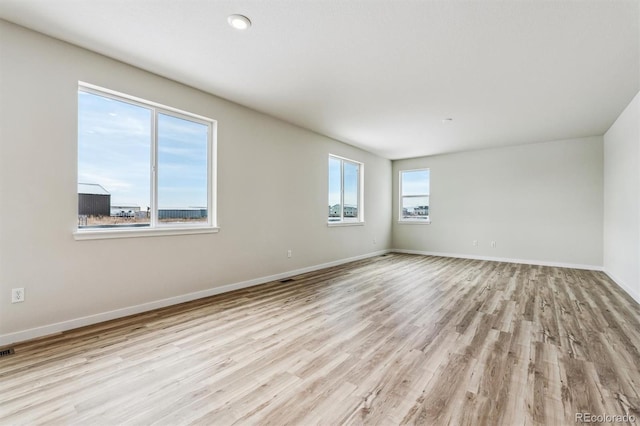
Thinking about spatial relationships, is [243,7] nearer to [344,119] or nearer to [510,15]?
[510,15]

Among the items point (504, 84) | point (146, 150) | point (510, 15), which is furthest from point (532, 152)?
point (146, 150)

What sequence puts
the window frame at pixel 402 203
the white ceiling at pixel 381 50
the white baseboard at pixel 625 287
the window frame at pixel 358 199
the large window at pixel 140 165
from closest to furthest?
1. the white ceiling at pixel 381 50
2. the large window at pixel 140 165
3. the white baseboard at pixel 625 287
4. the window frame at pixel 358 199
5. the window frame at pixel 402 203

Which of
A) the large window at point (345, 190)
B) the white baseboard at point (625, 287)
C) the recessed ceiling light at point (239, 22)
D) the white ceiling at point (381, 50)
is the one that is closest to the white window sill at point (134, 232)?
the white ceiling at point (381, 50)

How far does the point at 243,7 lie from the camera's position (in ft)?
7.02

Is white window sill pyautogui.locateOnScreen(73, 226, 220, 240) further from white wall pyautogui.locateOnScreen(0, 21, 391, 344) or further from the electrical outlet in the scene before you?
the electrical outlet

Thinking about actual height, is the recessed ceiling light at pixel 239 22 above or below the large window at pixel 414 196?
above

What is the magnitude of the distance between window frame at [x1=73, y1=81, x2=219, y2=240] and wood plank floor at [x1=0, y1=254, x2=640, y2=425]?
0.87 m

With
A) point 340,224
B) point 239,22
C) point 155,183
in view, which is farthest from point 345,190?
point 239,22

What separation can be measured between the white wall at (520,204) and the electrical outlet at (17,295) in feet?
23.9

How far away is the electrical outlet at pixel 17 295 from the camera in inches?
93.1

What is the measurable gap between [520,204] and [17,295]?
25.9 ft

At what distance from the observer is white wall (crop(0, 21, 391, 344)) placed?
2.38 metres

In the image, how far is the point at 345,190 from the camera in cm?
645

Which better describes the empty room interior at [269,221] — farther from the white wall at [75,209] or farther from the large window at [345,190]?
the large window at [345,190]
